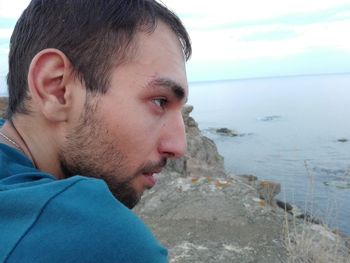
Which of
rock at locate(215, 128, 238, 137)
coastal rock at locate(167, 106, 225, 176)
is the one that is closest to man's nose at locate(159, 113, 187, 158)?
coastal rock at locate(167, 106, 225, 176)

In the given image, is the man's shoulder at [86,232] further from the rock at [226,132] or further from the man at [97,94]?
the rock at [226,132]

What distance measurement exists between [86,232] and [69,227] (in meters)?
0.05

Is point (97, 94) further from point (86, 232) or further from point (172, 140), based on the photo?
point (86, 232)

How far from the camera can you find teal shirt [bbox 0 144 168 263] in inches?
39.2

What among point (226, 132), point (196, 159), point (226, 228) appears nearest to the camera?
point (226, 228)

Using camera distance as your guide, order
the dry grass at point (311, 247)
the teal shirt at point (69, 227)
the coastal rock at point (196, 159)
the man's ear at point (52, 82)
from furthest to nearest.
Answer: the coastal rock at point (196, 159) → the dry grass at point (311, 247) → the man's ear at point (52, 82) → the teal shirt at point (69, 227)

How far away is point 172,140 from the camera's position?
1732 millimetres

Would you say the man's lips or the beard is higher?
the beard

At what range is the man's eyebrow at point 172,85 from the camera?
165cm

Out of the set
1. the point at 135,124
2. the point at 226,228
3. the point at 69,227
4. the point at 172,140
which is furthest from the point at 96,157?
the point at 226,228

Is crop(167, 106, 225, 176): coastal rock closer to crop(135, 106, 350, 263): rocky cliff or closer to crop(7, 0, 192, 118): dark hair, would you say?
crop(135, 106, 350, 263): rocky cliff

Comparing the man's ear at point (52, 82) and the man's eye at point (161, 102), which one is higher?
the man's ear at point (52, 82)

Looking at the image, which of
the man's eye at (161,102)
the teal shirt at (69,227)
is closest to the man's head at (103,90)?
the man's eye at (161,102)

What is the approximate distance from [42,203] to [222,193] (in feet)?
16.8
